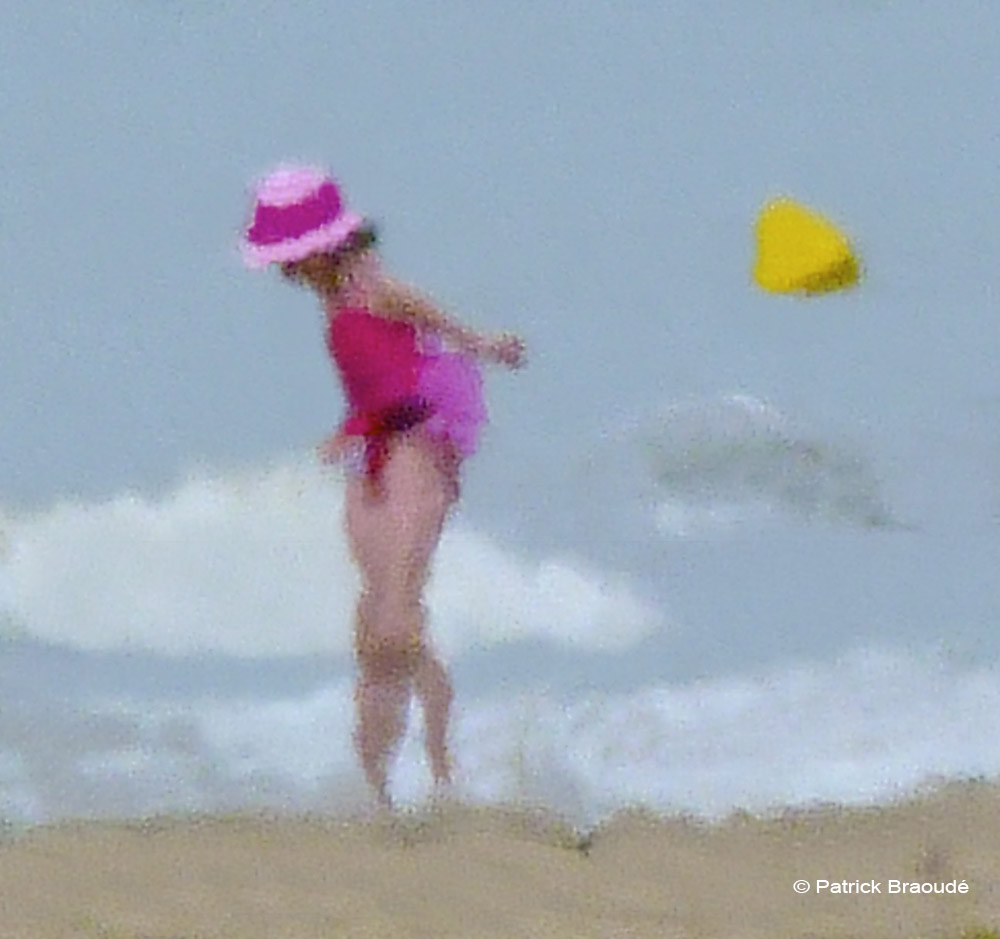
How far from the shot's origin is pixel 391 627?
3.11 m

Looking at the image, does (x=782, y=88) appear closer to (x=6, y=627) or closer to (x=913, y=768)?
(x=913, y=768)

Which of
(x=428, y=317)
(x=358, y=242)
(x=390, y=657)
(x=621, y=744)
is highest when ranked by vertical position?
(x=358, y=242)

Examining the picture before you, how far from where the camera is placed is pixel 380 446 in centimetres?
304

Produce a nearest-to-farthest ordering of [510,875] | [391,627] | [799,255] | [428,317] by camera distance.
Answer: [510,875] < [428,317] < [391,627] < [799,255]

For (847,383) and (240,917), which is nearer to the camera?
(240,917)

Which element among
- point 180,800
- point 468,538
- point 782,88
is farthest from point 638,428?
point 180,800

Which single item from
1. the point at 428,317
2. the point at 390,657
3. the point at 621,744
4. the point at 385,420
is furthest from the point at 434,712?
the point at 428,317

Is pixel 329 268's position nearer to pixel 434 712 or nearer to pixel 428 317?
pixel 428 317

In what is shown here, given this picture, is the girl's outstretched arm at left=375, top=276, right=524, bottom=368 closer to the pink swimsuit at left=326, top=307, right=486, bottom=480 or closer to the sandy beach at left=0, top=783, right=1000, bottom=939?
the pink swimsuit at left=326, top=307, right=486, bottom=480

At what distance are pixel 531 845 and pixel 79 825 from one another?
1.95ft

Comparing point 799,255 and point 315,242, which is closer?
point 315,242

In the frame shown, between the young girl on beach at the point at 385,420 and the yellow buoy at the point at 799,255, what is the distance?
343 mm

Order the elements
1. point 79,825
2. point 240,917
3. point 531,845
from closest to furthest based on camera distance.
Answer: point 240,917 → point 531,845 → point 79,825
